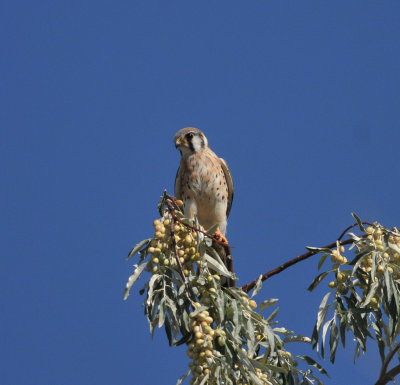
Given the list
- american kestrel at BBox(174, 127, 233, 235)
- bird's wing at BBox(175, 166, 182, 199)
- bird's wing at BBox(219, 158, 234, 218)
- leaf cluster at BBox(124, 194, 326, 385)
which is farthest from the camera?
bird's wing at BBox(219, 158, 234, 218)

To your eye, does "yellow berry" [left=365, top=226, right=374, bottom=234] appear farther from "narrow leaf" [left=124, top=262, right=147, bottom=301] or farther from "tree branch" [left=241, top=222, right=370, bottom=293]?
"narrow leaf" [left=124, top=262, right=147, bottom=301]

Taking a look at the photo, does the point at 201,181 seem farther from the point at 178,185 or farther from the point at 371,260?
the point at 371,260

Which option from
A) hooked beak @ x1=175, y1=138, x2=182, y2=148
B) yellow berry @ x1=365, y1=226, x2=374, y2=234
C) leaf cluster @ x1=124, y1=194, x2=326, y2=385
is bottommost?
leaf cluster @ x1=124, y1=194, x2=326, y2=385

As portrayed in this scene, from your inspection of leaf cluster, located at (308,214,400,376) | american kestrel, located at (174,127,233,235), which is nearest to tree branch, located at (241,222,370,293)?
leaf cluster, located at (308,214,400,376)

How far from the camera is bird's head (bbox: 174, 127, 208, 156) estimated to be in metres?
5.60

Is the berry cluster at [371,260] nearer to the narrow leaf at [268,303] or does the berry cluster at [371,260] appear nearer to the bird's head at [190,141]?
the narrow leaf at [268,303]

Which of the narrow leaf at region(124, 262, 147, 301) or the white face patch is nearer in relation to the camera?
the narrow leaf at region(124, 262, 147, 301)

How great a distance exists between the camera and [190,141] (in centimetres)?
563

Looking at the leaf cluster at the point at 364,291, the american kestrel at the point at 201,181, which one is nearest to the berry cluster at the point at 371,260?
the leaf cluster at the point at 364,291

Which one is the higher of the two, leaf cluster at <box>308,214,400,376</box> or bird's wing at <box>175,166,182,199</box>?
bird's wing at <box>175,166,182,199</box>

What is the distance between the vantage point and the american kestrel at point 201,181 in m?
5.42

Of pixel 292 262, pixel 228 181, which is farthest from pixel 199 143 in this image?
pixel 292 262

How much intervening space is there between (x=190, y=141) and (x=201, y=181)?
1.23 ft

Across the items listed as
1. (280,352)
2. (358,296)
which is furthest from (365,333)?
(280,352)
